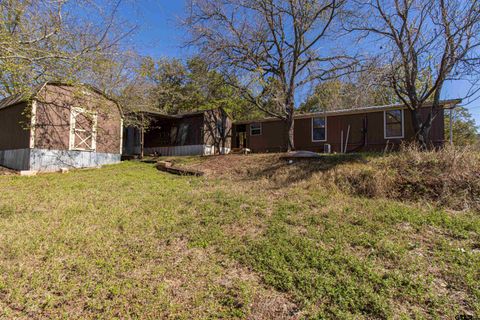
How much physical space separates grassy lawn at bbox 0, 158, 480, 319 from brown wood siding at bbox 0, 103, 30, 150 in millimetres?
6761

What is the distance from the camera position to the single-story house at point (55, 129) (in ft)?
33.3

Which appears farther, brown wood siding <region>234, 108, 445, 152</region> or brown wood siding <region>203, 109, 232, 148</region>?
brown wood siding <region>203, 109, 232, 148</region>

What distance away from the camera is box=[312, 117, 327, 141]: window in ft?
44.7

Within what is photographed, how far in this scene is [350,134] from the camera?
1287 centimetres

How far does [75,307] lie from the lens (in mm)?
2238

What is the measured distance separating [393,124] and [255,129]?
25.0 ft

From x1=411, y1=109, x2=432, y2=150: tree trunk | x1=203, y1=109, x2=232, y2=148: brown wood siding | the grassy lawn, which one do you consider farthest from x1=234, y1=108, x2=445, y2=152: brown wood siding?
the grassy lawn

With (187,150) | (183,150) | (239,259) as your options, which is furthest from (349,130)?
(239,259)

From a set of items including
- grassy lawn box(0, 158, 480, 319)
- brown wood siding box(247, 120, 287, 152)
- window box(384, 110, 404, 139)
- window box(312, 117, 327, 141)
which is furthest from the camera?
brown wood siding box(247, 120, 287, 152)

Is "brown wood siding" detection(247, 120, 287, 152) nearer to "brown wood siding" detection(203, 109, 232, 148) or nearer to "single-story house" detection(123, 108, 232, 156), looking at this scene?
"brown wood siding" detection(203, 109, 232, 148)

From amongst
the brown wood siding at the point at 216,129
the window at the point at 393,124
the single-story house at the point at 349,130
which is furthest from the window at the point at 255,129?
the window at the point at 393,124

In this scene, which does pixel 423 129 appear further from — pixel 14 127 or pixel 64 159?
pixel 14 127

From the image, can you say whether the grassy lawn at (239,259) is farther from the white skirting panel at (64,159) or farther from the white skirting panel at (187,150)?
the white skirting panel at (187,150)

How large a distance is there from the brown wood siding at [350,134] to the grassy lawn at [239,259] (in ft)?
26.7
